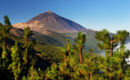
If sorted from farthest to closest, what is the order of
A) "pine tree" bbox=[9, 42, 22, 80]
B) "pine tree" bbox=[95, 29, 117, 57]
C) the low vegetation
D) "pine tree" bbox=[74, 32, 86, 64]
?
"pine tree" bbox=[9, 42, 22, 80], "pine tree" bbox=[74, 32, 86, 64], "pine tree" bbox=[95, 29, 117, 57], the low vegetation

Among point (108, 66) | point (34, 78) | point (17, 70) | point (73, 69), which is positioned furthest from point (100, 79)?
point (17, 70)


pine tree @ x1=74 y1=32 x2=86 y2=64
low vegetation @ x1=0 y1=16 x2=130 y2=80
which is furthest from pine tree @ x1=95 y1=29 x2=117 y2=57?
pine tree @ x1=74 y1=32 x2=86 y2=64

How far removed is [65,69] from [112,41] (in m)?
12.6

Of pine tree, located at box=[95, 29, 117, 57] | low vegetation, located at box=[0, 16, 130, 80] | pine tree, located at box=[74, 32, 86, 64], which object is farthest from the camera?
pine tree, located at box=[74, 32, 86, 64]

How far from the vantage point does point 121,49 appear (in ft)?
80.8

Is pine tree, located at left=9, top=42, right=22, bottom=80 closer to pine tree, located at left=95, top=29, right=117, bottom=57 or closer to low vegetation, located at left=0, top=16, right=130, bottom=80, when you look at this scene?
low vegetation, located at left=0, top=16, right=130, bottom=80

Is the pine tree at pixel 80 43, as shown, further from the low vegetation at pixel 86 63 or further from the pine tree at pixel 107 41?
the pine tree at pixel 107 41

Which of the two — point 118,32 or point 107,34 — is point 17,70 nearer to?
point 107,34

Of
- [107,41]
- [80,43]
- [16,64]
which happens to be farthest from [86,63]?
[16,64]

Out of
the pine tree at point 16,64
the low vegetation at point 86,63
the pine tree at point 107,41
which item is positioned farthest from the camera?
the pine tree at point 16,64

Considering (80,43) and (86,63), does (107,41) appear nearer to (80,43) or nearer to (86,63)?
(80,43)

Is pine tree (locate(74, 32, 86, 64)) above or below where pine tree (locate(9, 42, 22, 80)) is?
above

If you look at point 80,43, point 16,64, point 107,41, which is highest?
point 107,41

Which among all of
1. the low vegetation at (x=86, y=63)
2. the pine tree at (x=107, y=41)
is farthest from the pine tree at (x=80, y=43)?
the pine tree at (x=107, y=41)
